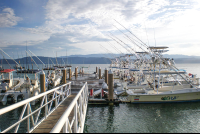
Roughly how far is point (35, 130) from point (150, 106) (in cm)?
1354

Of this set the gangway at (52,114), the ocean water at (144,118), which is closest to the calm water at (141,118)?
the ocean water at (144,118)

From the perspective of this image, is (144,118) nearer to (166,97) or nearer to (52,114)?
(166,97)

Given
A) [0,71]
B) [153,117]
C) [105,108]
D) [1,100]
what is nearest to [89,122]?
[105,108]

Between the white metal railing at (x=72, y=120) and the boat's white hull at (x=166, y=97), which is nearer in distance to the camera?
the white metal railing at (x=72, y=120)

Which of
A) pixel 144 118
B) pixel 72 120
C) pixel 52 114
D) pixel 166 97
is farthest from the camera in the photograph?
pixel 166 97

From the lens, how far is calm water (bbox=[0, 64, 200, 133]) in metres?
11.3

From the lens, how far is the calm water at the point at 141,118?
37.0 ft

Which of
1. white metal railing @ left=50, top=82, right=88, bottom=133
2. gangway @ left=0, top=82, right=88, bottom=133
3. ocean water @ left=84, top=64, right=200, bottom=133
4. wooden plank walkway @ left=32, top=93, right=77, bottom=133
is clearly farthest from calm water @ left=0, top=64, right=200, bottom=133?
→ white metal railing @ left=50, top=82, right=88, bottom=133

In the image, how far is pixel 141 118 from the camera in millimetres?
13422

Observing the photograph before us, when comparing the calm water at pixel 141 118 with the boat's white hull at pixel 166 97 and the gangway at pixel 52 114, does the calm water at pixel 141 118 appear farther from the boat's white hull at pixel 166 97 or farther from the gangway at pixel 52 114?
the gangway at pixel 52 114

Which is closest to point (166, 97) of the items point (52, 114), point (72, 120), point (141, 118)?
point (141, 118)

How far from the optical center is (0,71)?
69.6ft

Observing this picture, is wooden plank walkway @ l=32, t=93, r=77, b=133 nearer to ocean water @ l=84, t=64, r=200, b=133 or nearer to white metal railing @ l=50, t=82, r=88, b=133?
white metal railing @ l=50, t=82, r=88, b=133

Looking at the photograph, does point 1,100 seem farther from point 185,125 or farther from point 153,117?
point 185,125
